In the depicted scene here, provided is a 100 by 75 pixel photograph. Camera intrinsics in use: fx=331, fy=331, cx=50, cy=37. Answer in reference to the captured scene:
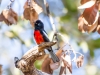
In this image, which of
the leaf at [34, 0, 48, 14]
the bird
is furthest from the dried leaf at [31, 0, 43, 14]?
the bird

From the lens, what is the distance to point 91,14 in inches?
40.7

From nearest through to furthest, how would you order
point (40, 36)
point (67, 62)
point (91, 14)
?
point (91, 14) → point (67, 62) → point (40, 36)

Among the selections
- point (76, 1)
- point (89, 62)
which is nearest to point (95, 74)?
point (89, 62)

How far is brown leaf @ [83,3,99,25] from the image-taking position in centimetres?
103

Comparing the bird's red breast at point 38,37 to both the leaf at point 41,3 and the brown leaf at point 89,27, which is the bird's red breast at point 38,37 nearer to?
the leaf at point 41,3

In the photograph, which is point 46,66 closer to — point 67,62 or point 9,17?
point 67,62

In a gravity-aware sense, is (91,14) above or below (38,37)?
below

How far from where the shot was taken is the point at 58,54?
1182 millimetres

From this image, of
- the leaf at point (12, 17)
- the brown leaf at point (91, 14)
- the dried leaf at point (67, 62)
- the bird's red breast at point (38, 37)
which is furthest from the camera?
the bird's red breast at point (38, 37)

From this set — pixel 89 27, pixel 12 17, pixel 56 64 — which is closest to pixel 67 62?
pixel 56 64

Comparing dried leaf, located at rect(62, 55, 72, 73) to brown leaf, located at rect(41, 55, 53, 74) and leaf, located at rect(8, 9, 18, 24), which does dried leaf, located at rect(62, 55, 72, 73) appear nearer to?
brown leaf, located at rect(41, 55, 53, 74)

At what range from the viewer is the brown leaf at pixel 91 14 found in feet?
3.39

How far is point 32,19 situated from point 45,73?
235 millimetres

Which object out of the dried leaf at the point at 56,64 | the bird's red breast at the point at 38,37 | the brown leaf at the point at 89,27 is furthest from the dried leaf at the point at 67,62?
the bird's red breast at the point at 38,37
